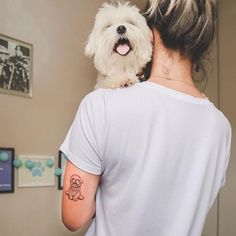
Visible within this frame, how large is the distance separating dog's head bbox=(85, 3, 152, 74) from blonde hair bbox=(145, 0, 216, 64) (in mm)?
372

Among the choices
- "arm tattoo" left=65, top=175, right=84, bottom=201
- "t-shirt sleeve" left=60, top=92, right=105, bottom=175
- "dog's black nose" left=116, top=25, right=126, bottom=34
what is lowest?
"arm tattoo" left=65, top=175, right=84, bottom=201

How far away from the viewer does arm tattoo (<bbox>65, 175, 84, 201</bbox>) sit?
0.71 meters

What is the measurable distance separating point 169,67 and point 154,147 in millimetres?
188

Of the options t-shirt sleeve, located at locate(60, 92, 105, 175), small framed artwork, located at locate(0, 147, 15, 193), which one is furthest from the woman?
small framed artwork, located at locate(0, 147, 15, 193)

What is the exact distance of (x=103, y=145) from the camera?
2.30 feet

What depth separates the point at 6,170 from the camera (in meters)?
1.44

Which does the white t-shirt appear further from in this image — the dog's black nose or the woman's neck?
the dog's black nose

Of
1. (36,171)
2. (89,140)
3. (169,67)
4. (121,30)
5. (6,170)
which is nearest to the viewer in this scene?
(89,140)

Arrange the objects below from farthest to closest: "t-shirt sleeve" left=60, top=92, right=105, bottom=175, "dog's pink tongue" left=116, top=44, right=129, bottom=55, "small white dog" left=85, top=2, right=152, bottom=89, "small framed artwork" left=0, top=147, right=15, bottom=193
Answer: "small framed artwork" left=0, top=147, right=15, bottom=193, "dog's pink tongue" left=116, top=44, right=129, bottom=55, "small white dog" left=85, top=2, right=152, bottom=89, "t-shirt sleeve" left=60, top=92, right=105, bottom=175

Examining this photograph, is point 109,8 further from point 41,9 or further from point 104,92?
point 104,92

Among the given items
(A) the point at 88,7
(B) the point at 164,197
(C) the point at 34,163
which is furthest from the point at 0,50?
(B) the point at 164,197

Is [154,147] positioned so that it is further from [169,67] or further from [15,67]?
[15,67]

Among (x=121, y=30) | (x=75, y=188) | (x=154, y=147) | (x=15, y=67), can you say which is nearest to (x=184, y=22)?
(x=154, y=147)

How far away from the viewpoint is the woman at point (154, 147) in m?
0.71
